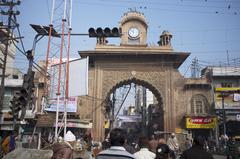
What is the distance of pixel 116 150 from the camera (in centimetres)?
357

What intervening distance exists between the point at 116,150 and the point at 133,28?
96.5ft

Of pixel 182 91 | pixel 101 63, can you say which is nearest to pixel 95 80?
pixel 101 63

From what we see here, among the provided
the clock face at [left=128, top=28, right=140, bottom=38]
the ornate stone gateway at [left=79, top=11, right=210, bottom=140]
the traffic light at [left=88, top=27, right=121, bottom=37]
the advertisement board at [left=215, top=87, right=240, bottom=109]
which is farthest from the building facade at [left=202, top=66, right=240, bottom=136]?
the traffic light at [left=88, top=27, right=121, bottom=37]

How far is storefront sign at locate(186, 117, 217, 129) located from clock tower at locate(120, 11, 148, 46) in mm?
9428

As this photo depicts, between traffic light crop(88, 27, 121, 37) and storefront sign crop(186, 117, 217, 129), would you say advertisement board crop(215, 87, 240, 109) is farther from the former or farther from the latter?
traffic light crop(88, 27, 121, 37)

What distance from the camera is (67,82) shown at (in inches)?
505

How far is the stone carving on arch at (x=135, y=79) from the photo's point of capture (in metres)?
29.7

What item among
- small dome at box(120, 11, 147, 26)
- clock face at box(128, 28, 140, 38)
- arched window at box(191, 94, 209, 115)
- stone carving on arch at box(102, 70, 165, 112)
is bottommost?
arched window at box(191, 94, 209, 115)

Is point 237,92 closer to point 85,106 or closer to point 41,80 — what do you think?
point 85,106

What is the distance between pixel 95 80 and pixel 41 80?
17.8 feet

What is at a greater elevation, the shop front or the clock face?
the clock face

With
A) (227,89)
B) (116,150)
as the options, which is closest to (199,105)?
(227,89)

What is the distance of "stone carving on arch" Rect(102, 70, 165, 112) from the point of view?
29.7 m

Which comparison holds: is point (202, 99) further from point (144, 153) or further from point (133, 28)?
point (144, 153)
